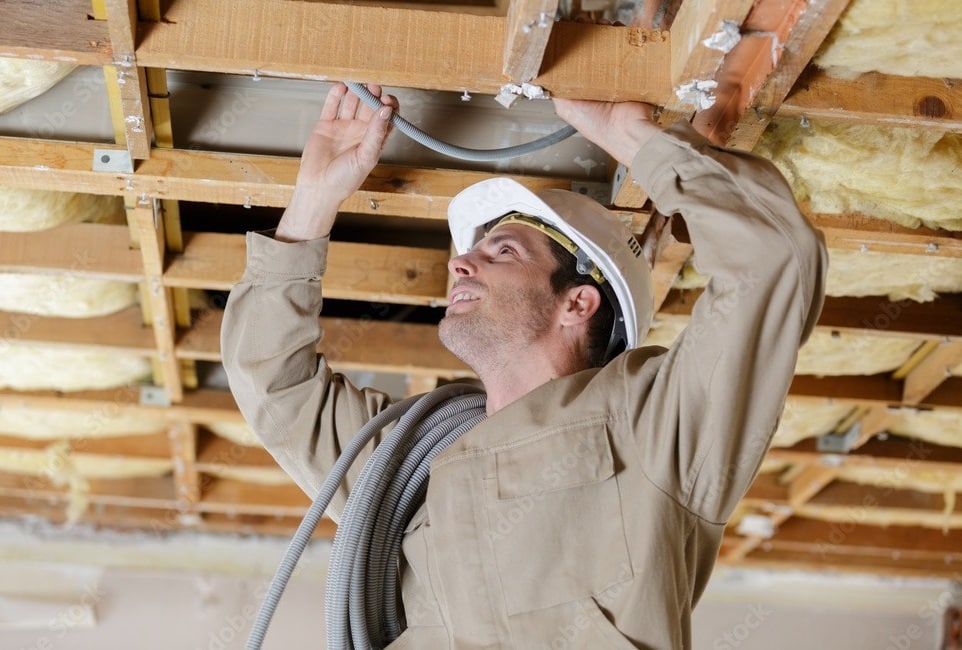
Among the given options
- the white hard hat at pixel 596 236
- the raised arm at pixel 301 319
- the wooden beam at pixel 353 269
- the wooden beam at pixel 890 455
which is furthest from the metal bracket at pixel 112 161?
the wooden beam at pixel 890 455

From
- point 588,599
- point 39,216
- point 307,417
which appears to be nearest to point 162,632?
point 39,216

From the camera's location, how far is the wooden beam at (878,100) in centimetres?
181

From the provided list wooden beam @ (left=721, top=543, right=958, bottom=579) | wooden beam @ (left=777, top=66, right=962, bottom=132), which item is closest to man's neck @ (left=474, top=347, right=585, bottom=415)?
wooden beam @ (left=777, top=66, right=962, bottom=132)

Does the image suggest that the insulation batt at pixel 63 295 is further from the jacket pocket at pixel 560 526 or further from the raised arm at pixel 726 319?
the raised arm at pixel 726 319

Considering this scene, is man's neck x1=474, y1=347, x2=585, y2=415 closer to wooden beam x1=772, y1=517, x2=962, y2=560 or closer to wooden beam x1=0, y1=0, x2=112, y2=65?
wooden beam x1=0, y1=0, x2=112, y2=65

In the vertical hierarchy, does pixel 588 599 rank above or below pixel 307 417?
below

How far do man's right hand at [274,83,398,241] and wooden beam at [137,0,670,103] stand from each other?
0.19m

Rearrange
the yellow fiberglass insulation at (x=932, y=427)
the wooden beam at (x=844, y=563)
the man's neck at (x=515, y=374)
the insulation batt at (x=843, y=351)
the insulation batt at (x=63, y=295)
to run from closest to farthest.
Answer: the man's neck at (x=515, y=374) → the insulation batt at (x=63, y=295) → the insulation batt at (x=843, y=351) → the yellow fiberglass insulation at (x=932, y=427) → the wooden beam at (x=844, y=563)

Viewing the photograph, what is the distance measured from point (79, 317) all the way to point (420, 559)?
1.79 m

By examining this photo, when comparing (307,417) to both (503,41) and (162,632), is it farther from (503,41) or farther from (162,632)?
(162,632)

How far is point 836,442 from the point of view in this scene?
379cm

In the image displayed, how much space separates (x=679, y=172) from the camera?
160 centimetres

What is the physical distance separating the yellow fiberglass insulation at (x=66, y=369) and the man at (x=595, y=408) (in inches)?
62.8

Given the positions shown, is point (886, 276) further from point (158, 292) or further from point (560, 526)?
point (158, 292)
